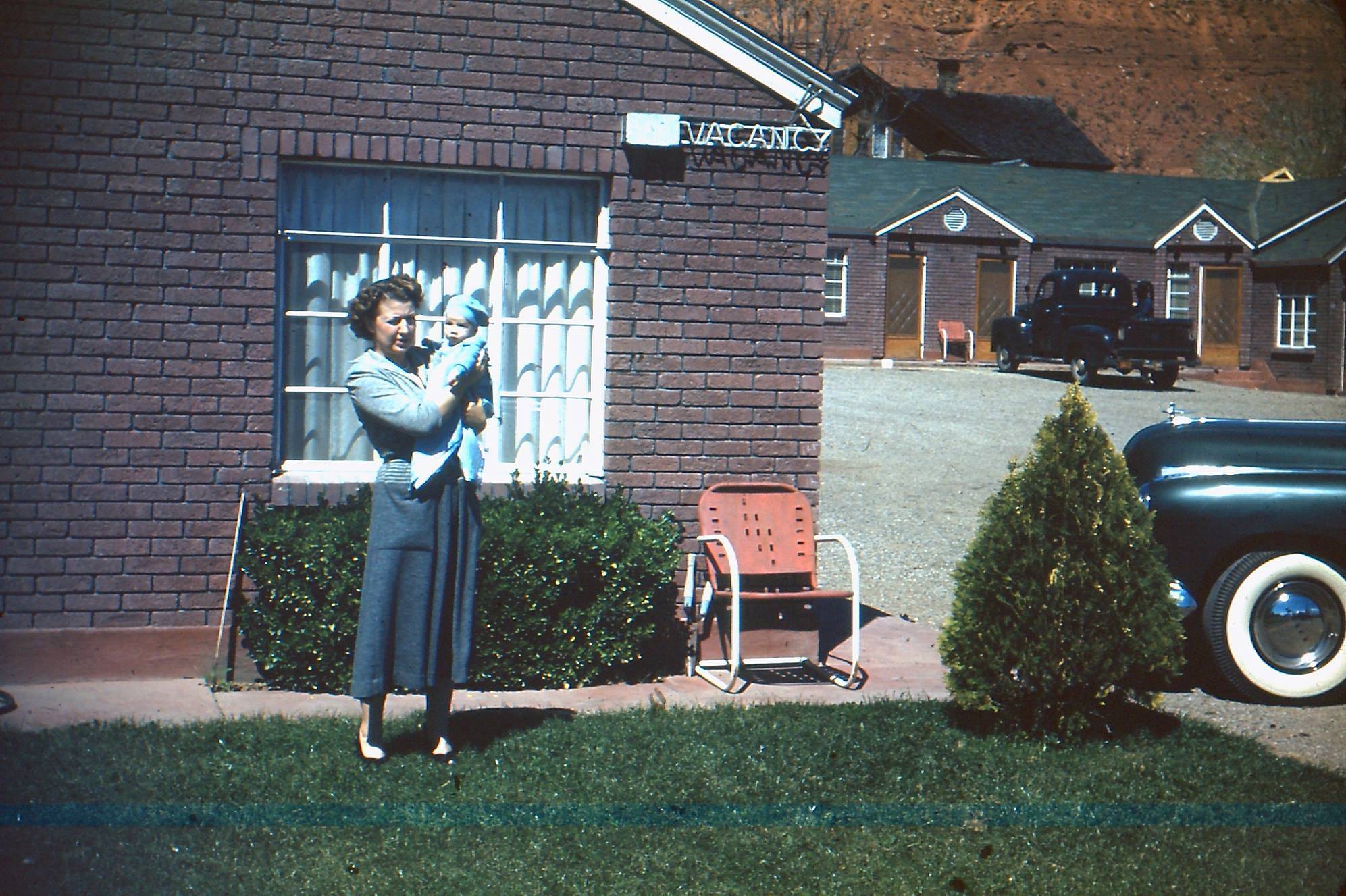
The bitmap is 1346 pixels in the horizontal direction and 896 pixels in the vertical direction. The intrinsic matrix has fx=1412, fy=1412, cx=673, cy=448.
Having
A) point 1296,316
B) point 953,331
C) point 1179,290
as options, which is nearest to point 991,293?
point 953,331

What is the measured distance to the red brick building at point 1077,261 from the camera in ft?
113

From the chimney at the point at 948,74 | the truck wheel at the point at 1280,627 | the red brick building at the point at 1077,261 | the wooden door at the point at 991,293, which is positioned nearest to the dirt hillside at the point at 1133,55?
the chimney at the point at 948,74

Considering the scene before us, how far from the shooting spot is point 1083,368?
→ 28453mm

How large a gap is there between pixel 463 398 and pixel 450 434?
15 cm

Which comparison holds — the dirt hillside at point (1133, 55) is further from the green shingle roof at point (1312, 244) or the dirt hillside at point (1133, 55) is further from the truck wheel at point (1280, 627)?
the green shingle roof at point (1312, 244)

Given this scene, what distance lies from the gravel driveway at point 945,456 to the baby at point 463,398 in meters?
3.88

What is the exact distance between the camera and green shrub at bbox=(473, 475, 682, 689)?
22.9 ft

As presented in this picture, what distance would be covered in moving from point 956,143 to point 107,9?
41505 millimetres

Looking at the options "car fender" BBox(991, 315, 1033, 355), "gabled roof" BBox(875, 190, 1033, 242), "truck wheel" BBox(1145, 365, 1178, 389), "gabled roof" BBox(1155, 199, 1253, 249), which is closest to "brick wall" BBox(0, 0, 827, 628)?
"truck wheel" BBox(1145, 365, 1178, 389)

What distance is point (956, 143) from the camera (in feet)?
152

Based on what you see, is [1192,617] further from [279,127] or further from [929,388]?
[929,388]

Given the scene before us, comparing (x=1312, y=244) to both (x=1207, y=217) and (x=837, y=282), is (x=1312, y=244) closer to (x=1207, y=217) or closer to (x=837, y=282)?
(x=1207, y=217)

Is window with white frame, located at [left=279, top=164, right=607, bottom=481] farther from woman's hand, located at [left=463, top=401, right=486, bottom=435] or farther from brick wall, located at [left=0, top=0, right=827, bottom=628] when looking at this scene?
woman's hand, located at [left=463, top=401, right=486, bottom=435]

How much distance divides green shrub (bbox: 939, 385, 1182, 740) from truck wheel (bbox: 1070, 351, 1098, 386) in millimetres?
22967
